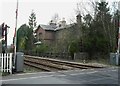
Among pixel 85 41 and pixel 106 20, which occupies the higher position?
pixel 106 20

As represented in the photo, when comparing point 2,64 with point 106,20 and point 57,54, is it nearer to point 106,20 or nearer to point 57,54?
point 106,20

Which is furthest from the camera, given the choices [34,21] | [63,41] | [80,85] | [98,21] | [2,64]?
[34,21]

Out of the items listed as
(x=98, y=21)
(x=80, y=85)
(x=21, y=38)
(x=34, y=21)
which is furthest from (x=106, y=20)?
(x=34, y=21)

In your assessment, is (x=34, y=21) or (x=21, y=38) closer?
(x=21, y=38)

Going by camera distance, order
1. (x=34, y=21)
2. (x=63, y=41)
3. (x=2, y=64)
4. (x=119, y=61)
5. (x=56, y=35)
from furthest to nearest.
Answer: (x=34, y=21) < (x=56, y=35) < (x=63, y=41) < (x=119, y=61) < (x=2, y=64)

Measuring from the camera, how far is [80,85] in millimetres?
10000

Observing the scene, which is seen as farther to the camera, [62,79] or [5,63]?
[5,63]

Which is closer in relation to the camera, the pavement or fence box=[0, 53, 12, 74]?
the pavement

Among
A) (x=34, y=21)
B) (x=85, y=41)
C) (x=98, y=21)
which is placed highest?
(x=34, y=21)

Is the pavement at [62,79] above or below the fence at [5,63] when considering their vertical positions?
below

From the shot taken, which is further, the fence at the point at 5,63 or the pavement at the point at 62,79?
the fence at the point at 5,63

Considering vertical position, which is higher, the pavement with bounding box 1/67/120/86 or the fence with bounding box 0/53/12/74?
the fence with bounding box 0/53/12/74

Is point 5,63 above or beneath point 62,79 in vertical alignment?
above

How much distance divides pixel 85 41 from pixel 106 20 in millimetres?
4387
